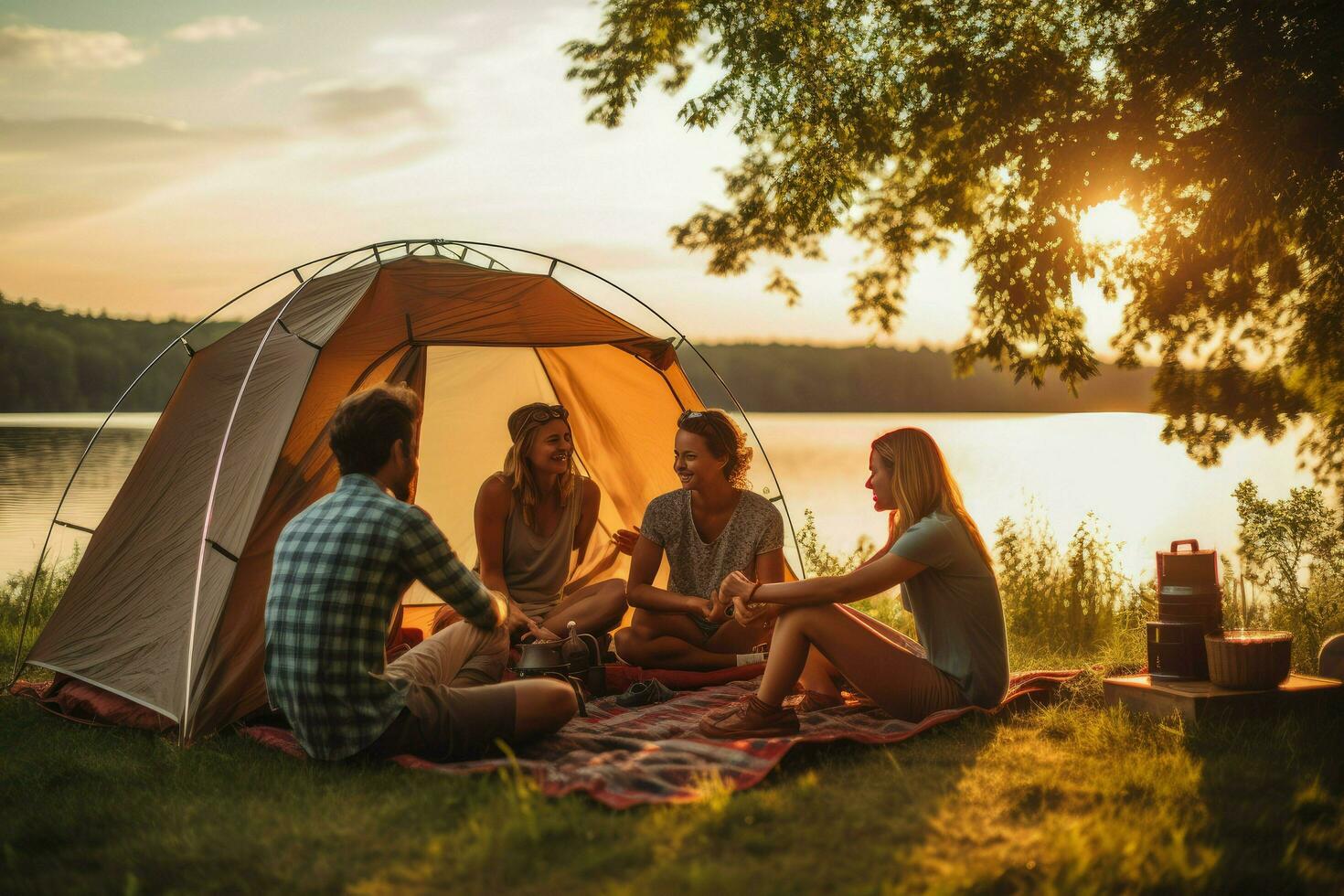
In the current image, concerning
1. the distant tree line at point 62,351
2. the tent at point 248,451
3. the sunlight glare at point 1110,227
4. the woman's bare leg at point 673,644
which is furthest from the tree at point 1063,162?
the distant tree line at point 62,351

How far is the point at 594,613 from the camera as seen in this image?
5152mm

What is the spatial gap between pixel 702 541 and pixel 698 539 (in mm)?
24

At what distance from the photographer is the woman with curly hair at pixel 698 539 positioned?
4785mm

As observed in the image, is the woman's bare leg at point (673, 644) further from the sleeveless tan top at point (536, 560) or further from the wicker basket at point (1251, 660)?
the wicker basket at point (1251, 660)

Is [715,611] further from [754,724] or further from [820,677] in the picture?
[754,724]

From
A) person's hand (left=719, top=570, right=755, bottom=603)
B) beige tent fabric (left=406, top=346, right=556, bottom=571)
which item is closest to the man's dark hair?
person's hand (left=719, top=570, right=755, bottom=603)

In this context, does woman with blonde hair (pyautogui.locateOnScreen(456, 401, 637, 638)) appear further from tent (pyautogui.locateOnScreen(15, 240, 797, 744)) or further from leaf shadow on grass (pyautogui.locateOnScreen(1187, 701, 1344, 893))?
leaf shadow on grass (pyautogui.locateOnScreen(1187, 701, 1344, 893))

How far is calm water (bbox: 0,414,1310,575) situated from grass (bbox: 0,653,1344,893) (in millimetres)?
3869

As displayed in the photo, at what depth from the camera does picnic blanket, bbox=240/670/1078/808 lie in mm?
3180

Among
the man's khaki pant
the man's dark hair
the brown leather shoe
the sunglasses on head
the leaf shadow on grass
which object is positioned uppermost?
the sunglasses on head

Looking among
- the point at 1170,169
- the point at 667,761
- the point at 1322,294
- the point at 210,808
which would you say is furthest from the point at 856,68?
the point at 210,808

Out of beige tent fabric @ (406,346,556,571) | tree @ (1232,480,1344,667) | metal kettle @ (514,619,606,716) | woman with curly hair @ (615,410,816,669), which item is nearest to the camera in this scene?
metal kettle @ (514,619,606,716)

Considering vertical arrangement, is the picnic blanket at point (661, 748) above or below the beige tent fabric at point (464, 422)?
below

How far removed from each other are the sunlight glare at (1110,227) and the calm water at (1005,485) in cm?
139
